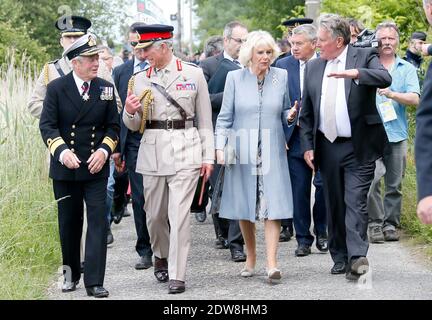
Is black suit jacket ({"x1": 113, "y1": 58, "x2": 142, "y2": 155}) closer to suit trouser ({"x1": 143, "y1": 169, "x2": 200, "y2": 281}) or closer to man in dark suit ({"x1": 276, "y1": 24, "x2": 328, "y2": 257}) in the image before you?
suit trouser ({"x1": 143, "y1": 169, "x2": 200, "y2": 281})

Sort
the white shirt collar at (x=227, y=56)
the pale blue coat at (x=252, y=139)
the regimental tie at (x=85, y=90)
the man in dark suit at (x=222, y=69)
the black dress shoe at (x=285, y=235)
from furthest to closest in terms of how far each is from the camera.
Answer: the black dress shoe at (x=285, y=235)
the white shirt collar at (x=227, y=56)
the man in dark suit at (x=222, y=69)
the pale blue coat at (x=252, y=139)
the regimental tie at (x=85, y=90)

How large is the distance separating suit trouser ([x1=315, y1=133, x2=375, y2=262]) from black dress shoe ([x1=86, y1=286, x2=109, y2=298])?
2013mm

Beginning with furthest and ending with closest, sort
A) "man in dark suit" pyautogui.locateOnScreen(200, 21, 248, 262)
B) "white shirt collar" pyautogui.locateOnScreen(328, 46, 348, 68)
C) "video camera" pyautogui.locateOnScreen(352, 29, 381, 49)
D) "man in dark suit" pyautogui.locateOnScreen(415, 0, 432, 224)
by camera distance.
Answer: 1. "man in dark suit" pyautogui.locateOnScreen(200, 21, 248, 262)
2. "video camera" pyautogui.locateOnScreen(352, 29, 381, 49)
3. "white shirt collar" pyautogui.locateOnScreen(328, 46, 348, 68)
4. "man in dark suit" pyautogui.locateOnScreen(415, 0, 432, 224)

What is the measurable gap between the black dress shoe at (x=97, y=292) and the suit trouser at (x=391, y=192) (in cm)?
361

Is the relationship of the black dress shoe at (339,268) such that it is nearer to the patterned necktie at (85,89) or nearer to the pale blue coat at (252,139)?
the pale blue coat at (252,139)

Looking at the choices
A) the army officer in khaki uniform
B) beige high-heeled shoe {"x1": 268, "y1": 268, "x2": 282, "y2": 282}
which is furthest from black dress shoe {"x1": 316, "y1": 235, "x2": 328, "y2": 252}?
the army officer in khaki uniform

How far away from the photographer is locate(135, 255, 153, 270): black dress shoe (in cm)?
1006

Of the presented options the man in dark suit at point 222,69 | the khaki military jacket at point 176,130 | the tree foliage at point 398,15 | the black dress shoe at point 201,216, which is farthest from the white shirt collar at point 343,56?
the tree foliage at point 398,15

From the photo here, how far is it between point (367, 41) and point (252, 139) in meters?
1.45

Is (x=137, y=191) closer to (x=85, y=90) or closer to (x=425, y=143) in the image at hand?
(x=85, y=90)

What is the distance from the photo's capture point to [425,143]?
513 centimetres

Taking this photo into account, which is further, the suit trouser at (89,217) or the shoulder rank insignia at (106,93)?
the shoulder rank insignia at (106,93)

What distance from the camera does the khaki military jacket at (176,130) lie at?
897 centimetres

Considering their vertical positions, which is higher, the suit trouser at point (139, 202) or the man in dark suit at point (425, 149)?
the man in dark suit at point (425, 149)
